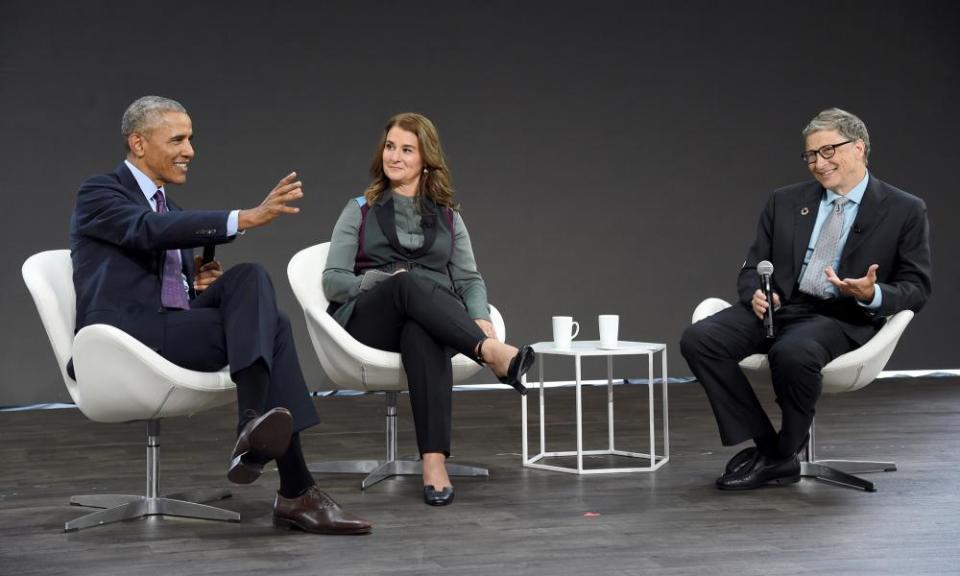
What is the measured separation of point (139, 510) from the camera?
3.13 m

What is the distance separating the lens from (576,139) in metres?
6.95

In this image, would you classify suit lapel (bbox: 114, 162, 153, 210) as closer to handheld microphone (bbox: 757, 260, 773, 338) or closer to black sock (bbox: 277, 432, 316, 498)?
black sock (bbox: 277, 432, 316, 498)

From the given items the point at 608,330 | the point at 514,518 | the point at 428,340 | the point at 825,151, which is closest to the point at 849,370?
the point at 825,151

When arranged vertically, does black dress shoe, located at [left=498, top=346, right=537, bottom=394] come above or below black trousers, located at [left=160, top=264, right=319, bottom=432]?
below

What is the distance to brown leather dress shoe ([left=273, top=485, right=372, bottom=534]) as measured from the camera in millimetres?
2895

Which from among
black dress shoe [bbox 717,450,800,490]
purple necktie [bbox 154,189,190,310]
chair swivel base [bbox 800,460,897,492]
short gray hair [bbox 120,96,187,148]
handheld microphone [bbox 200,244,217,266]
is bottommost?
chair swivel base [bbox 800,460,897,492]

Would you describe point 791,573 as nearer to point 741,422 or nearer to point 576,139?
point 741,422

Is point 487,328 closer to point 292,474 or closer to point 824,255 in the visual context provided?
point 292,474

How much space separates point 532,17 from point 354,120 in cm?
128

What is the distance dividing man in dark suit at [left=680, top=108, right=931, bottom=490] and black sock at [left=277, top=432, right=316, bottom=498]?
4.32 feet

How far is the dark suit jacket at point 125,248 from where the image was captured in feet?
9.77

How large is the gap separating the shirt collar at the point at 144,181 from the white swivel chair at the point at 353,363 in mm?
652

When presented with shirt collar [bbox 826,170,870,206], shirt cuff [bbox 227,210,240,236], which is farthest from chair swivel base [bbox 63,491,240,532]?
shirt collar [bbox 826,170,870,206]

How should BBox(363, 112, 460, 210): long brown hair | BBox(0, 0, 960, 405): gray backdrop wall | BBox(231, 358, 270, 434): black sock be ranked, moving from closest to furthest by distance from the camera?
BBox(231, 358, 270, 434): black sock < BBox(363, 112, 460, 210): long brown hair < BBox(0, 0, 960, 405): gray backdrop wall
